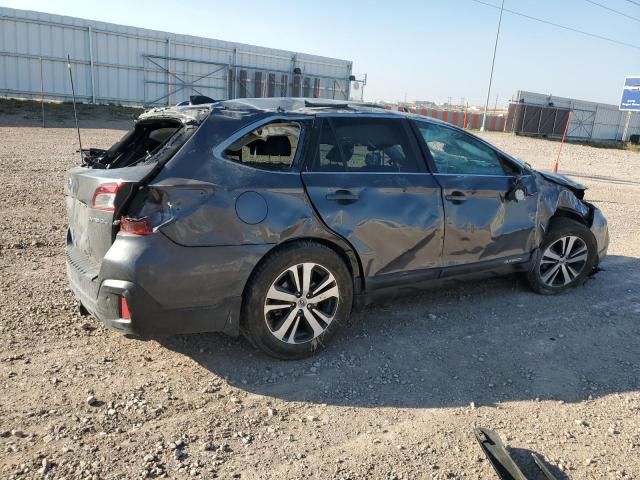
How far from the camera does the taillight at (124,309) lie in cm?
324

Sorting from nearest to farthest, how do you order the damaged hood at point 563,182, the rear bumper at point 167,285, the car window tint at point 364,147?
the rear bumper at point 167,285, the car window tint at point 364,147, the damaged hood at point 563,182

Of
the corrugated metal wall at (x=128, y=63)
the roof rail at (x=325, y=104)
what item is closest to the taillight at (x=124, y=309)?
the roof rail at (x=325, y=104)

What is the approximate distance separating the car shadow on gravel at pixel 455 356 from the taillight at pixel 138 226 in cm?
105

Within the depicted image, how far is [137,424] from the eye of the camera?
3.02 metres

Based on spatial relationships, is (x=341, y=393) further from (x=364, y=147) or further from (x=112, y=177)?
(x=112, y=177)

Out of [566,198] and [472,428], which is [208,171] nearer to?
[472,428]

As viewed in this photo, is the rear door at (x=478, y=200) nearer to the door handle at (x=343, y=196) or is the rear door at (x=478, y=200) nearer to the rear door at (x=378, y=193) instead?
the rear door at (x=378, y=193)

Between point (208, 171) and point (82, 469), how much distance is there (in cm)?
178

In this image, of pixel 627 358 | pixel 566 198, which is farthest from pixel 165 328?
pixel 566 198

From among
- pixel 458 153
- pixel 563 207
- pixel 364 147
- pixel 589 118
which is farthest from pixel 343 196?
pixel 589 118

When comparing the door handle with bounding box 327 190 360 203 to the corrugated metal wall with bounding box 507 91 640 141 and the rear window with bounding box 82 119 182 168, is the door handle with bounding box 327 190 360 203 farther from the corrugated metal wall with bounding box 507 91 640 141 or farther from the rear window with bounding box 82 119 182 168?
the corrugated metal wall with bounding box 507 91 640 141

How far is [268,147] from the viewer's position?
148 inches

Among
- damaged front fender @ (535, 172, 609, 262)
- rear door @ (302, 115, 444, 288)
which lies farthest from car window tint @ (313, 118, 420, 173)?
damaged front fender @ (535, 172, 609, 262)

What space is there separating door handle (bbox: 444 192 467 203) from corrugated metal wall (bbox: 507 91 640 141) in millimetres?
35302
